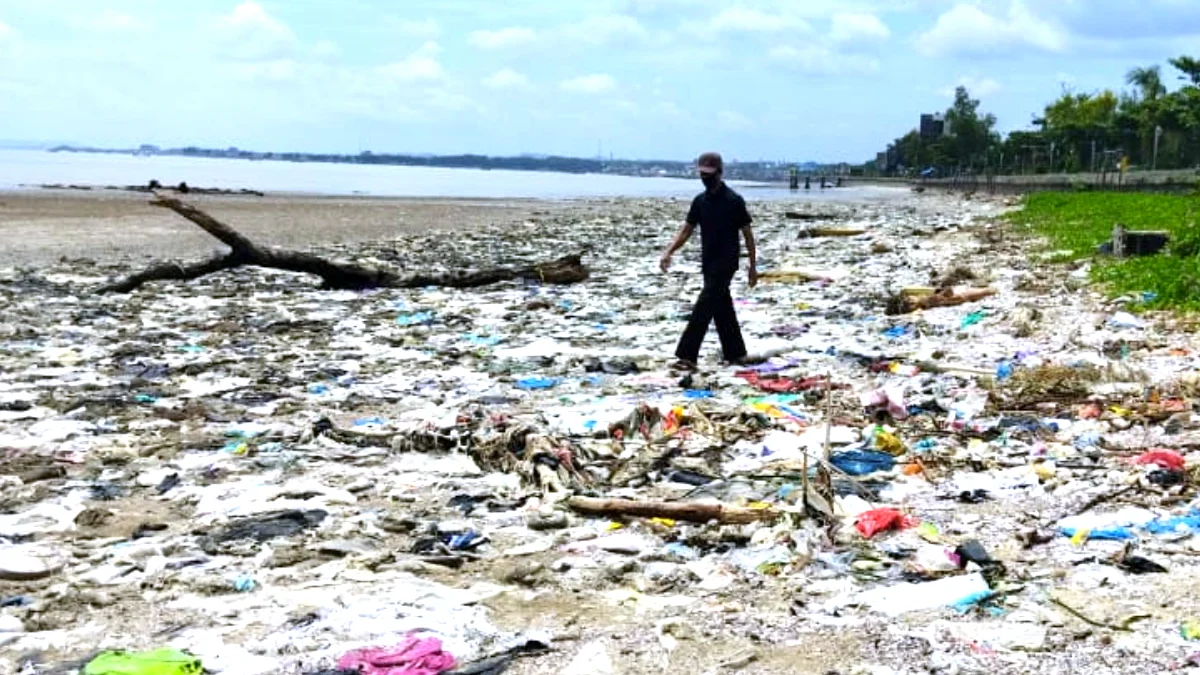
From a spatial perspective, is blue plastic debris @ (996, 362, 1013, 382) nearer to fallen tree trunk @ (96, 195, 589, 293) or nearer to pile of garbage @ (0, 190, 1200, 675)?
pile of garbage @ (0, 190, 1200, 675)

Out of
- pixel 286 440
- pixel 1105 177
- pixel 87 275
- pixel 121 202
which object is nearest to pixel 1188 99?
pixel 1105 177

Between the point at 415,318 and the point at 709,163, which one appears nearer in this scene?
the point at 709,163

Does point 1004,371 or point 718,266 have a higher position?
point 718,266

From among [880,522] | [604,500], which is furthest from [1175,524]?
[604,500]

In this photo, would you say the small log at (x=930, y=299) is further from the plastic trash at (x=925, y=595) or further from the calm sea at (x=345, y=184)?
the calm sea at (x=345, y=184)

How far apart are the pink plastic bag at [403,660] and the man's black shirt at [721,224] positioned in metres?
5.45

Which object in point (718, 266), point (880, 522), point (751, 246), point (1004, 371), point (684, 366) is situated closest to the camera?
point (880, 522)

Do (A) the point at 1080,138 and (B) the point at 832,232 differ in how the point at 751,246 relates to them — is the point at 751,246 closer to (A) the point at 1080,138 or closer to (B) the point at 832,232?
(B) the point at 832,232

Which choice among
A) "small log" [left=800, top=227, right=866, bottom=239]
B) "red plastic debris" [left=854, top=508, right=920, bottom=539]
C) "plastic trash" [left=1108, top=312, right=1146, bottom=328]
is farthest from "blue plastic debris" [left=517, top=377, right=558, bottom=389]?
"small log" [left=800, top=227, right=866, bottom=239]

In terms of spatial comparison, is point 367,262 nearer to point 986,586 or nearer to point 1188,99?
point 986,586

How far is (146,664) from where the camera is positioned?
3137mm

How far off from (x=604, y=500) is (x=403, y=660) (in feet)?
5.23

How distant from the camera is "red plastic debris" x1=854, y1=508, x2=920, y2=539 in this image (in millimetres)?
4238

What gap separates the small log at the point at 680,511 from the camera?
4.36 meters
